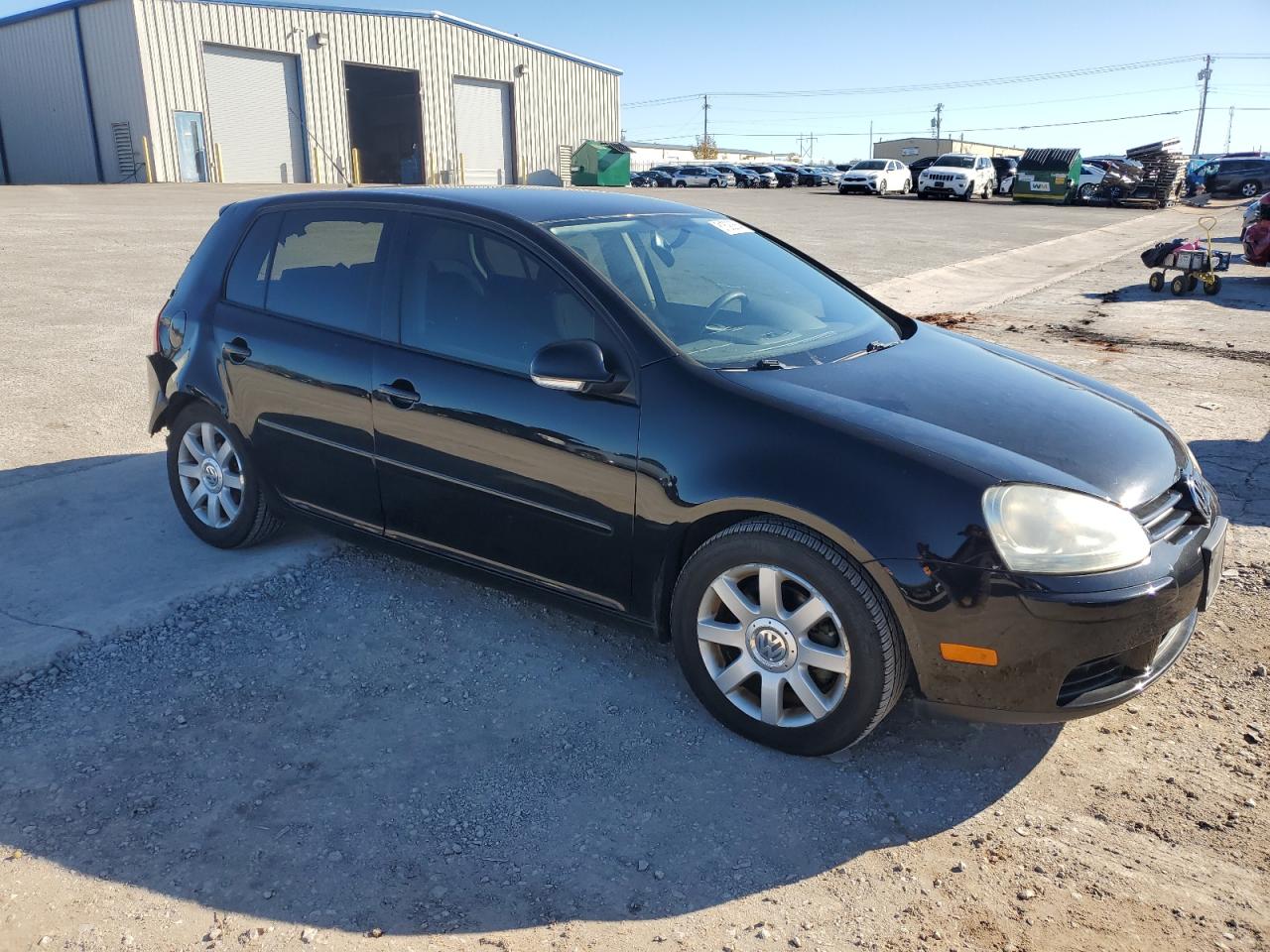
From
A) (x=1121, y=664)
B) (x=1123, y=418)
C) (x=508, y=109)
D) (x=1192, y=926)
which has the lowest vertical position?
(x=1192, y=926)

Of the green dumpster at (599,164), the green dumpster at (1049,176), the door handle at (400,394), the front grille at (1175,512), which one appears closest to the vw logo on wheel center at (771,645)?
the front grille at (1175,512)

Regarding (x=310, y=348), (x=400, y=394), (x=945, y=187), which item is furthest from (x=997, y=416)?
(x=945, y=187)

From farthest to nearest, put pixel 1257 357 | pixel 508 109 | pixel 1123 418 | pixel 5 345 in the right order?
pixel 508 109 < pixel 1257 357 < pixel 5 345 < pixel 1123 418

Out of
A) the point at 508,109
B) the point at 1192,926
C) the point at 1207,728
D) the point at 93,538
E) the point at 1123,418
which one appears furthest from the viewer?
the point at 508,109

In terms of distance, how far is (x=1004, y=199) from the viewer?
1695 inches

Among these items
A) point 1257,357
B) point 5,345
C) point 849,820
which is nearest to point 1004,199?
point 1257,357

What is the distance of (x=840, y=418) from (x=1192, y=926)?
5.16 feet

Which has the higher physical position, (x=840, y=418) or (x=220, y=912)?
(x=840, y=418)

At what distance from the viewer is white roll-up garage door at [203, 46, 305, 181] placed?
33.4 m

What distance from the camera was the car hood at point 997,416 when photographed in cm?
297

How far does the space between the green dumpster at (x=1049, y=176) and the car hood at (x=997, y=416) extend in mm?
38802

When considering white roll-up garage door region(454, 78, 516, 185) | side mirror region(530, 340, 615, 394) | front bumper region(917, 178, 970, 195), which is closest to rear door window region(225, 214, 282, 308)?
side mirror region(530, 340, 615, 394)

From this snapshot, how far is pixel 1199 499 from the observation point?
327 centimetres

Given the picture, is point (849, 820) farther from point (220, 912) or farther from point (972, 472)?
point (220, 912)
